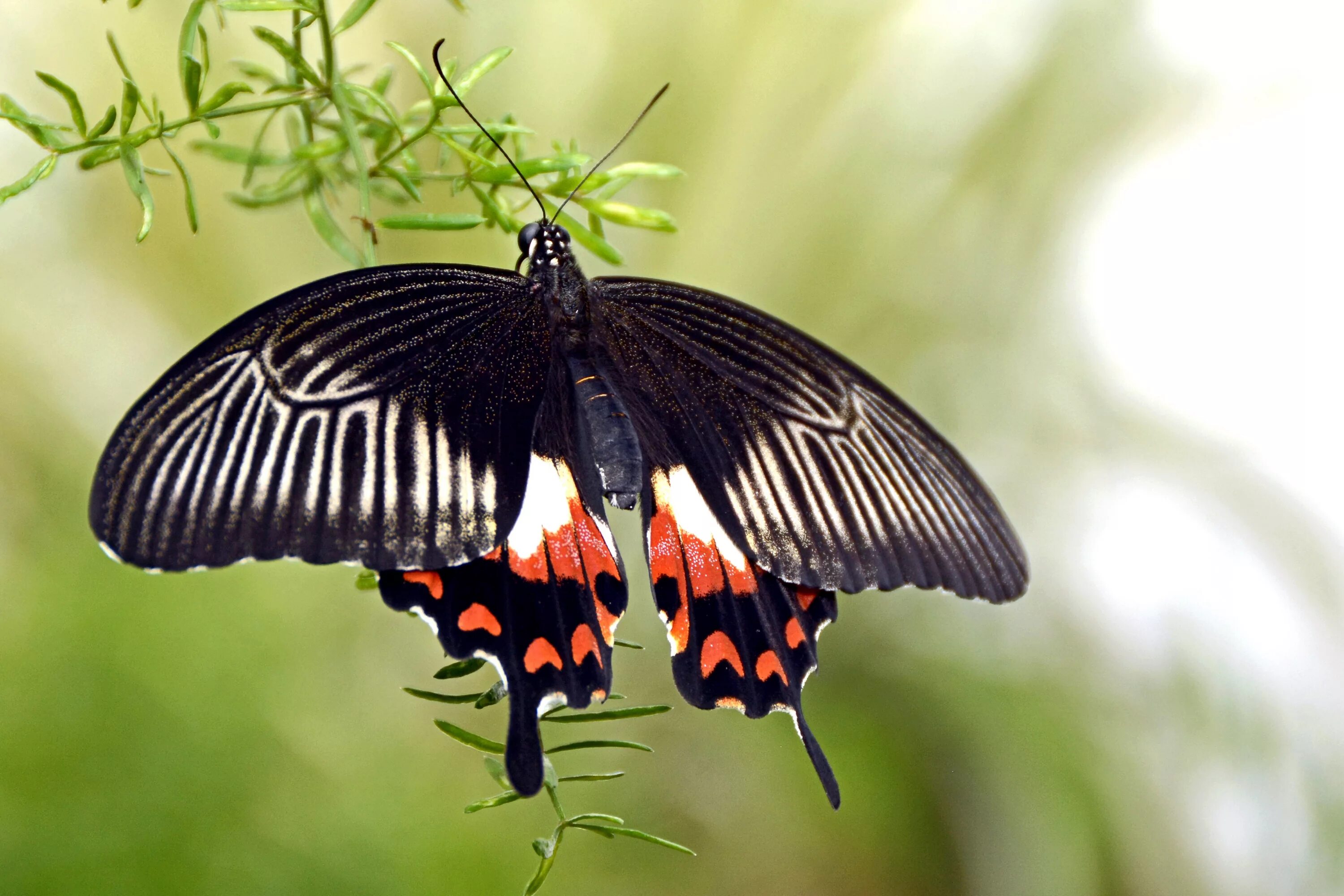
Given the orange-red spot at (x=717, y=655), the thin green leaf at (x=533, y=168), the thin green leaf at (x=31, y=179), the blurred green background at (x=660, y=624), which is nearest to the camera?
the thin green leaf at (x=31, y=179)

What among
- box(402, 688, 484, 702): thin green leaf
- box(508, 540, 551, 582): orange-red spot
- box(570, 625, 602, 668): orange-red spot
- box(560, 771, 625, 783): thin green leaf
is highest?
box(508, 540, 551, 582): orange-red spot

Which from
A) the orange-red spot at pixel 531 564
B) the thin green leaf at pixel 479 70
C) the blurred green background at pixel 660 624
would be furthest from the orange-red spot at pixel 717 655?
the blurred green background at pixel 660 624

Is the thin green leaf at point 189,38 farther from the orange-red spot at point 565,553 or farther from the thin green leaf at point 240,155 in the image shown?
the orange-red spot at point 565,553

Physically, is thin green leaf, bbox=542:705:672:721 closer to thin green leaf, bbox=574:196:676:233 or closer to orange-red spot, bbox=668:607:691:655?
orange-red spot, bbox=668:607:691:655

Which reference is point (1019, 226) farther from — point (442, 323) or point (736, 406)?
point (442, 323)

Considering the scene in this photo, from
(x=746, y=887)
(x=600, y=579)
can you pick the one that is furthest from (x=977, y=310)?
(x=600, y=579)

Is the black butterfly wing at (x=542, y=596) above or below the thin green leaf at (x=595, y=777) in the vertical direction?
above

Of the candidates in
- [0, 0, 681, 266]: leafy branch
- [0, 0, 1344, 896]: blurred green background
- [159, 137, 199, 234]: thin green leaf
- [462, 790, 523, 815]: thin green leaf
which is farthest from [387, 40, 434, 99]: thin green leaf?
[0, 0, 1344, 896]: blurred green background
